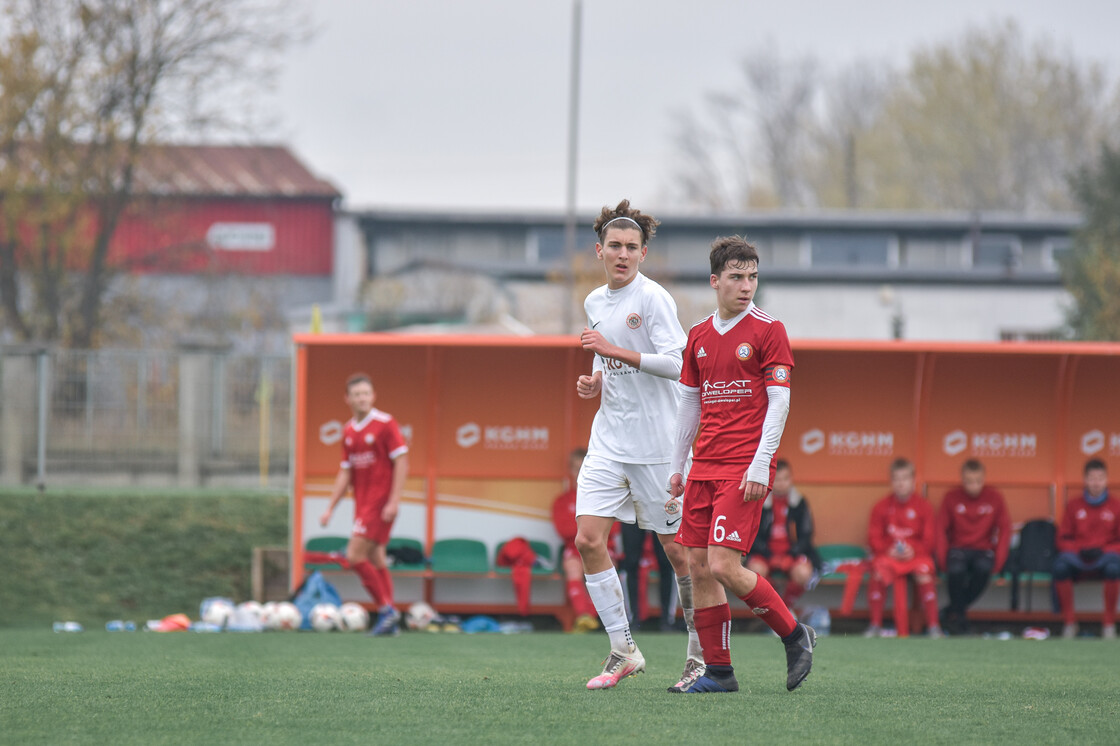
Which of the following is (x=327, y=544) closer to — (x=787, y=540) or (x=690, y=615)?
(x=787, y=540)

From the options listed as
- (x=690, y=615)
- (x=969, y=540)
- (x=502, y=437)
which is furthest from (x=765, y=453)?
(x=502, y=437)

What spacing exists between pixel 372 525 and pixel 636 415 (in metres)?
4.20

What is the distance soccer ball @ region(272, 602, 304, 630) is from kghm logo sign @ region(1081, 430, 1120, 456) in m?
7.36

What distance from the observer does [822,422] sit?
38.4 ft

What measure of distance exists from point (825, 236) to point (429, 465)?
26821 millimetres

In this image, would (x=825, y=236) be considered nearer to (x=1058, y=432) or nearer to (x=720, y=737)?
(x=1058, y=432)

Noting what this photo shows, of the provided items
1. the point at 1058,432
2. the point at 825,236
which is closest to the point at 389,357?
the point at 1058,432

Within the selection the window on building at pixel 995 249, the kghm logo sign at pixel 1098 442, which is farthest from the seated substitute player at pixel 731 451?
the window on building at pixel 995 249

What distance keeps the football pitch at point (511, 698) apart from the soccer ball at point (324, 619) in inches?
70.7

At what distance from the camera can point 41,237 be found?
71.9ft

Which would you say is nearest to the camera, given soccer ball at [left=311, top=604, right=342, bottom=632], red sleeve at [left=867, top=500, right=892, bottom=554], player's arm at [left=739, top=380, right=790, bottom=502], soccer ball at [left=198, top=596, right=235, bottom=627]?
player's arm at [left=739, top=380, right=790, bottom=502]

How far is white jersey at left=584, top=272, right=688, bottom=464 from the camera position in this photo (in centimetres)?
574

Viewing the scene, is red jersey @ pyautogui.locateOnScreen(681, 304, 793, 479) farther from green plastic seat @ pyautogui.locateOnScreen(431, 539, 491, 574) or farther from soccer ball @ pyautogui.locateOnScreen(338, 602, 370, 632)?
green plastic seat @ pyautogui.locateOnScreen(431, 539, 491, 574)

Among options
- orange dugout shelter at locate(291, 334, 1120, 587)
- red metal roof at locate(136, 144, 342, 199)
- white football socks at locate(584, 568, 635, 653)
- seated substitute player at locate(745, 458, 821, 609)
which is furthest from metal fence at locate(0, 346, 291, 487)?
red metal roof at locate(136, 144, 342, 199)
